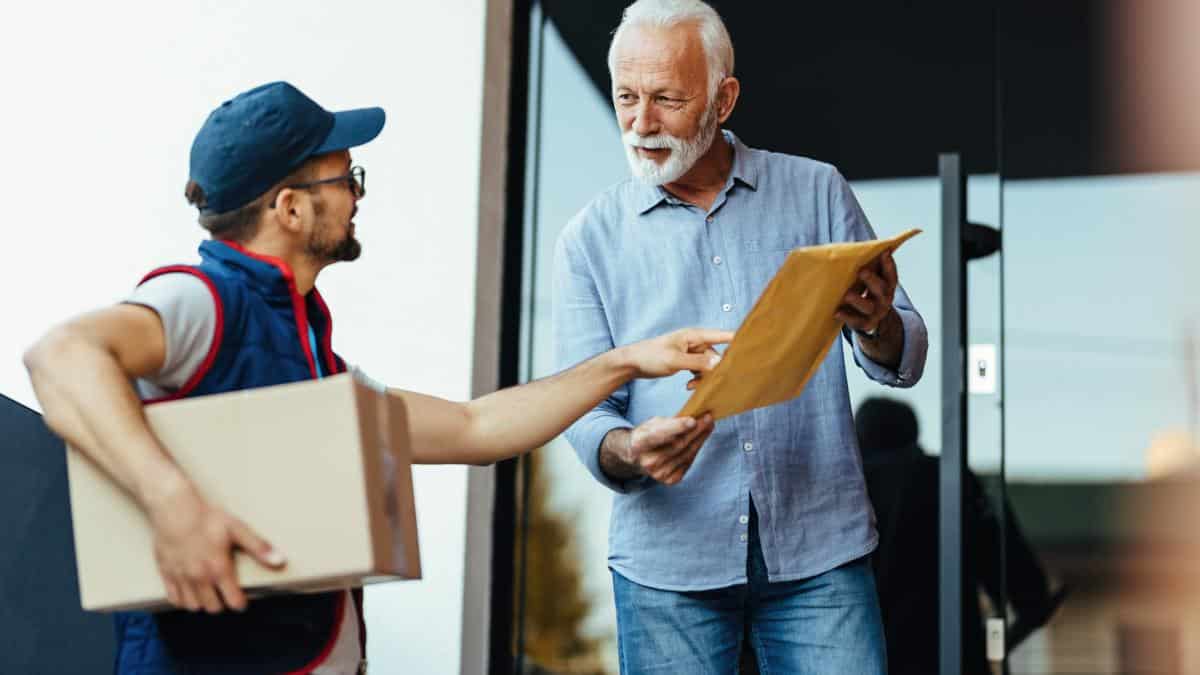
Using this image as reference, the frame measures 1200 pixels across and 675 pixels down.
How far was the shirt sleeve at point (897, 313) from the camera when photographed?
8.18 ft

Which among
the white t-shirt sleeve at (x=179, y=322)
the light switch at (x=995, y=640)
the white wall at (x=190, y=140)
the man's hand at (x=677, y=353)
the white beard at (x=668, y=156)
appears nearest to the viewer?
the white t-shirt sleeve at (x=179, y=322)

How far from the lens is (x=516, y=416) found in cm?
223

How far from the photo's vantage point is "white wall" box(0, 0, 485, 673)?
3639 millimetres

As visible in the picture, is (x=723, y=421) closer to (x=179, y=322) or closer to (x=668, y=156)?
(x=668, y=156)

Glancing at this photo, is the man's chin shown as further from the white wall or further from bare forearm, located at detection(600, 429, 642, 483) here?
the white wall

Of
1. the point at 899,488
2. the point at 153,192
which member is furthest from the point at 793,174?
the point at 153,192

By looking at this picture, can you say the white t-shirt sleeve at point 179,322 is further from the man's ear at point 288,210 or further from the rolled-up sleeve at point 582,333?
the rolled-up sleeve at point 582,333

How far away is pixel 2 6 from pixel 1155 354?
2.99 m

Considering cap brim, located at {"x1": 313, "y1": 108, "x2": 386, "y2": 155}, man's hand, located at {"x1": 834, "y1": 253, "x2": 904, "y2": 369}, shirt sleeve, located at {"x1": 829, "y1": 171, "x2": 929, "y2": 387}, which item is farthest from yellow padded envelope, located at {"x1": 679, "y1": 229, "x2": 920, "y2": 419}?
cap brim, located at {"x1": 313, "y1": 108, "x2": 386, "y2": 155}

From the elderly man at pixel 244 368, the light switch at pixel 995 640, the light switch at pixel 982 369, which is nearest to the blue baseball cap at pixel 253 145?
the elderly man at pixel 244 368

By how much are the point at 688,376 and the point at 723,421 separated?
0.32ft

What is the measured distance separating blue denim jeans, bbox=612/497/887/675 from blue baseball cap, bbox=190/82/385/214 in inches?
38.0

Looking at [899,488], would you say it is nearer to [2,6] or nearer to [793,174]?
[793,174]

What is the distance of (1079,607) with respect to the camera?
337 centimetres
